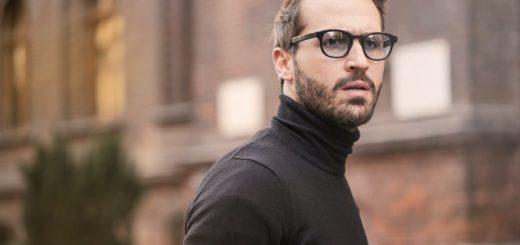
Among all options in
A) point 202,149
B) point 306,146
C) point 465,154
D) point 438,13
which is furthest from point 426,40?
point 306,146

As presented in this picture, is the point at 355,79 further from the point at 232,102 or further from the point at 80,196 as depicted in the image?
the point at 80,196

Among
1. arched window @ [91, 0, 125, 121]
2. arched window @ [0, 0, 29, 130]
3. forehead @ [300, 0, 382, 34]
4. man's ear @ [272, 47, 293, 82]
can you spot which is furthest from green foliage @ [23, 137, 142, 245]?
forehead @ [300, 0, 382, 34]

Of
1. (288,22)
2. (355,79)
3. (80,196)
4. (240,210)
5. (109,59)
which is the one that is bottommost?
(80,196)

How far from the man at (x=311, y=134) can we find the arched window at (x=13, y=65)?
13795 millimetres

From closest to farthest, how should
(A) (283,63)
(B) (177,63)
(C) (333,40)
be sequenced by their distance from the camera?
(C) (333,40) → (A) (283,63) → (B) (177,63)

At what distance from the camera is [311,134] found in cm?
226

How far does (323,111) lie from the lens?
88.5 inches

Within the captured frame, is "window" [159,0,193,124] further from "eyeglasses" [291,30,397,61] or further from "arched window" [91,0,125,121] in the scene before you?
"eyeglasses" [291,30,397,61]

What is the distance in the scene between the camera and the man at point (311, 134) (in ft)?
6.88

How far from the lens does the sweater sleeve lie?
204 cm

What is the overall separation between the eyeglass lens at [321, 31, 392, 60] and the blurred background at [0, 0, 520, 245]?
5.87 m

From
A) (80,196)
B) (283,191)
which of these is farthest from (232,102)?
(283,191)

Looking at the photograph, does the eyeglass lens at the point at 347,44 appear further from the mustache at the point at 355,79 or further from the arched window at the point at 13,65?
the arched window at the point at 13,65

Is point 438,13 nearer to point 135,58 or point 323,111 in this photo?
point 135,58
